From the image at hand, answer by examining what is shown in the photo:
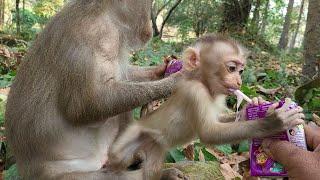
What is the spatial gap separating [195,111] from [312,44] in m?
4.61

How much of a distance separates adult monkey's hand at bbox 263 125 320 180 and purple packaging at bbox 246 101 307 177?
2.2 inches

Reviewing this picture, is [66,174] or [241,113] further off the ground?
[241,113]

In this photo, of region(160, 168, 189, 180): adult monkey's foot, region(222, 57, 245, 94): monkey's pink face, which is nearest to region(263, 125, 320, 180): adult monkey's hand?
region(222, 57, 245, 94): monkey's pink face

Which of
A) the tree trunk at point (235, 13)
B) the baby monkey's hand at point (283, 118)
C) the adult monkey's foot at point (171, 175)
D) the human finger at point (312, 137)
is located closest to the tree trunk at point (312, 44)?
the adult monkey's foot at point (171, 175)

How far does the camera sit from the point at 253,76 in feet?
26.2

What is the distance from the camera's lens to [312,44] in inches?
289

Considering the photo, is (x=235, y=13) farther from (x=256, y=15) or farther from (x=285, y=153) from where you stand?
(x=285, y=153)

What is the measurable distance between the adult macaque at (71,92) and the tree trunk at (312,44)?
421cm

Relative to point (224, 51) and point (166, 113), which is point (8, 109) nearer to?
point (166, 113)

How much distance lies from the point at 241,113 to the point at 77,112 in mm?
1082

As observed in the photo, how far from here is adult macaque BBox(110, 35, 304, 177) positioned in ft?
10.5

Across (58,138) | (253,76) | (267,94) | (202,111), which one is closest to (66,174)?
(58,138)

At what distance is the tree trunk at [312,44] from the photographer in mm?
7160

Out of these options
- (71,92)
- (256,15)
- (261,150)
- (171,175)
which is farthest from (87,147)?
(256,15)
